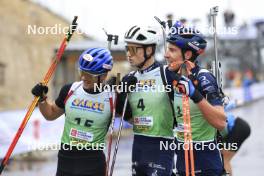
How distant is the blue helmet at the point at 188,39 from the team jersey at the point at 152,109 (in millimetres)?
540

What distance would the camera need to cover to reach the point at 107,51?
6.01 meters

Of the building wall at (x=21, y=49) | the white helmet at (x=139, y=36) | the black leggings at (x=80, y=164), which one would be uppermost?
the building wall at (x=21, y=49)

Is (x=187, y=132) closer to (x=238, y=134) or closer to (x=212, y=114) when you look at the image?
(x=212, y=114)

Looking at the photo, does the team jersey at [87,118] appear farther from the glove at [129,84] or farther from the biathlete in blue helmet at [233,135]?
the biathlete in blue helmet at [233,135]

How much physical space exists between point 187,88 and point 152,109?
2.83 feet

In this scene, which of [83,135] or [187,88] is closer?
[187,88]

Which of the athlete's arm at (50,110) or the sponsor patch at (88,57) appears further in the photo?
the athlete's arm at (50,110)

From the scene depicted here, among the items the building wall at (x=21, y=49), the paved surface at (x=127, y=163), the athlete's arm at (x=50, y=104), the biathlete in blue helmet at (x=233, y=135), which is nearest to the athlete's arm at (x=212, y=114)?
the athlete's arm at (x=50, y=104)

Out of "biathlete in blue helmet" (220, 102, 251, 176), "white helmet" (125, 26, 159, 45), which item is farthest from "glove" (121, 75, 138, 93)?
"biathlete in blue helmet" (220, 102, 251, 176)

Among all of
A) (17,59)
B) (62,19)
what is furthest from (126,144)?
(62,19)

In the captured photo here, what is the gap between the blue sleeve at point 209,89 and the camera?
5.07 meters

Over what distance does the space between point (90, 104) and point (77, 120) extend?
217mm

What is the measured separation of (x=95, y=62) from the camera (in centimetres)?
579

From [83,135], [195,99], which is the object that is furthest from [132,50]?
[195,99]
